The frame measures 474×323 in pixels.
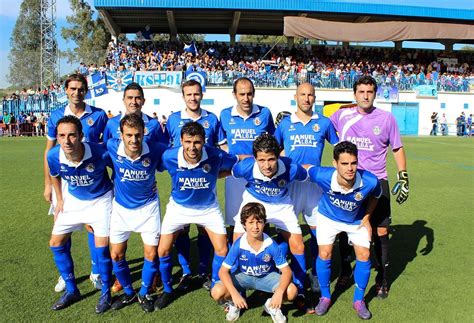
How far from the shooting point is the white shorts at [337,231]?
140 inches

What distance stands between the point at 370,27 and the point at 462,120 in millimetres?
8482

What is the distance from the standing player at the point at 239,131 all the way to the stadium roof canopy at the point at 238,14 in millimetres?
22951

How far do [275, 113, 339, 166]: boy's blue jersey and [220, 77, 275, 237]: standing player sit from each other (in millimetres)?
293

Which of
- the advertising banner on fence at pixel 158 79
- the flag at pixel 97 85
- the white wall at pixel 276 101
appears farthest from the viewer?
the advertising banner on fence at pixel 158 79

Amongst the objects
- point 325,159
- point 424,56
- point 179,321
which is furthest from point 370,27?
point 179,321

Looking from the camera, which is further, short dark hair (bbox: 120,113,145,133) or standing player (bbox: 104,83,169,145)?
standing player (bbox: 104,83,169,145)

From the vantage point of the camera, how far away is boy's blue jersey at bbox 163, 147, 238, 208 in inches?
142

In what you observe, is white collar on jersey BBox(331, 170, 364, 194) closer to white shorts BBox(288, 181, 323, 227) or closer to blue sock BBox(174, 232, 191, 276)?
white shorts BBox(288, 181, 323, 227)

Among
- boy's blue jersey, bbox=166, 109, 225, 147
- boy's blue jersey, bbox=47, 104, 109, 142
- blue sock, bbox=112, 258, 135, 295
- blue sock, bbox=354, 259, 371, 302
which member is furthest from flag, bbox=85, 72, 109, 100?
blue sock, bbox=354, 259, 371, 302

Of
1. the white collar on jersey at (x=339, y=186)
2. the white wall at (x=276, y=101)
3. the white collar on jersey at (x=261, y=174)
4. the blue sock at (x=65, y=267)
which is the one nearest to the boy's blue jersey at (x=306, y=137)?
the white collar on jersey at (x=261, y=174)

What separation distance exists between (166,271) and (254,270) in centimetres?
82

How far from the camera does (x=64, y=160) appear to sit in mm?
3627

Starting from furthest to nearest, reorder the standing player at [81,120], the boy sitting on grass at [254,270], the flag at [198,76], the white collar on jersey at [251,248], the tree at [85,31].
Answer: the tree at [85,31] → the flag at [198,76] → the standing player at [81,120] → the white collar on jersey at [251,248] → the boy sitting on grass at [254,270]

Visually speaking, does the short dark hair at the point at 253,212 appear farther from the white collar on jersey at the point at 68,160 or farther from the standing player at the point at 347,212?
the white collar on jersey at the point at 68,160
